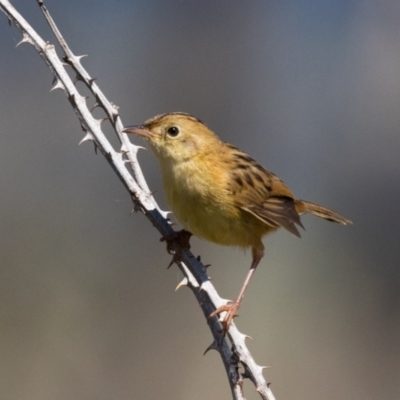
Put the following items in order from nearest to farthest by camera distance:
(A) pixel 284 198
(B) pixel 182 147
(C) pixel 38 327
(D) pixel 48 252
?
(B) pixel 182 147 < (A) pixel 284 198 < (C) pixel 38 327 < (D) pixel 48 252

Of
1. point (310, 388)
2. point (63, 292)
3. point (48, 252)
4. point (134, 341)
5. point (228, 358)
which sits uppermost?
point (48, 252)

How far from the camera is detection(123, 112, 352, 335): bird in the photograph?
4207 mm

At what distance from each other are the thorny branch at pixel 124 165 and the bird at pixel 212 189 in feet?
1.39

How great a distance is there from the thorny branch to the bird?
1.39 ft

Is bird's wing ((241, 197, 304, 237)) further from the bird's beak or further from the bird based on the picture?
the bird's beak

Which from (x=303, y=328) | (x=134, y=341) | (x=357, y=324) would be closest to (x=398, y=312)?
(x=357, y=324)

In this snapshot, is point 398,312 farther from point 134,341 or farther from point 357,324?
point 134,341

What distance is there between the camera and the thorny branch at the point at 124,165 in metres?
3.29

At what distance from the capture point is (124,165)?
3590 mm

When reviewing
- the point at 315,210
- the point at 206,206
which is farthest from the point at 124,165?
the point at 315,210

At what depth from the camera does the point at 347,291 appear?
936cm

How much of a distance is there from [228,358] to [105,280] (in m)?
5.52

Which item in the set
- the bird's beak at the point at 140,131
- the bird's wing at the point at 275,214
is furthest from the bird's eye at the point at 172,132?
the bird's wing at the point at 275,214

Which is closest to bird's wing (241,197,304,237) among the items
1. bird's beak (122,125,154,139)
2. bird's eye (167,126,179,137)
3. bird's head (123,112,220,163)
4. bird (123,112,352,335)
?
bird (123,112,352,335)
